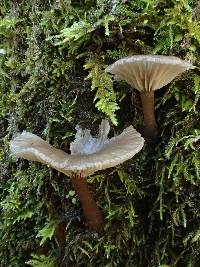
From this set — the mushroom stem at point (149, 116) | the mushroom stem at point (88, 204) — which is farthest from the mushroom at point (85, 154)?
the mushroom stem at point (149, 116)

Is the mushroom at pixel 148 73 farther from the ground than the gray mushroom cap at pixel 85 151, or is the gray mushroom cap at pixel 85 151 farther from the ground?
the mushroom at pixel 148 73

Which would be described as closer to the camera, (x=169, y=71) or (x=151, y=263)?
(x=169, y=71)

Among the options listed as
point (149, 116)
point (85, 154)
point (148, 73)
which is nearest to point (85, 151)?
point (85, 154)

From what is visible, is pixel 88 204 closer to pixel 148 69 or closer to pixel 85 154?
pixel 85 154

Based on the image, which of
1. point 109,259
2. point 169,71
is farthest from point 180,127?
point 109,259

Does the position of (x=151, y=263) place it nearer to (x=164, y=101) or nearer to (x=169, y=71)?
(x=164, y=101)

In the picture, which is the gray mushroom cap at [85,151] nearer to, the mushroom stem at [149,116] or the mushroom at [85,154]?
the mushroom at [85,154]

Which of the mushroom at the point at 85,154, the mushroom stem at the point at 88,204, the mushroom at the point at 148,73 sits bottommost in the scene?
the mushroom stem at the point at 88,204
